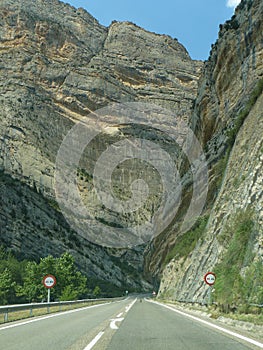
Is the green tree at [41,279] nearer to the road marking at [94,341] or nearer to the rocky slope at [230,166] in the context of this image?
the rocky slope at [230,166]

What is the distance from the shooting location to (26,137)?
10288 cm

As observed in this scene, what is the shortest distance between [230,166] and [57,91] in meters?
110

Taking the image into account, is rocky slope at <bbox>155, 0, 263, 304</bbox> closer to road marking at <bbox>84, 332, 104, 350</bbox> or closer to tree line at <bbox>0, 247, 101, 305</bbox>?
road marking at <bbox>84, 332, 104, 350</bbox>

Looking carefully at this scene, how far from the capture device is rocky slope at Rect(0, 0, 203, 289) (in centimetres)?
8556

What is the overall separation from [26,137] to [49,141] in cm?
902

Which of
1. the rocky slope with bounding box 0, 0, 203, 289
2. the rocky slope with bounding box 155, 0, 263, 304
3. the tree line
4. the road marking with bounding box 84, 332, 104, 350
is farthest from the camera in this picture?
the rocky slope with bounding box 0, 0, 203, 289

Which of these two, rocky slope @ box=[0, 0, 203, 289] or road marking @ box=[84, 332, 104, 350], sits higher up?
rocky slope @ box=[0, 0, 203, 289]

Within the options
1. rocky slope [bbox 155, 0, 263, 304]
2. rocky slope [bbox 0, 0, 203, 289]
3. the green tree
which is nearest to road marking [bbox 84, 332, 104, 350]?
rocky slope [bbox 155, 0, 263, 304]

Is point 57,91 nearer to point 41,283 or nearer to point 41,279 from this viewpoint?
point 41,279

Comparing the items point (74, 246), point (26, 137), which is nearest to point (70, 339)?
point (74, 246)

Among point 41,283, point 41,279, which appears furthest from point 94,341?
point 41,283

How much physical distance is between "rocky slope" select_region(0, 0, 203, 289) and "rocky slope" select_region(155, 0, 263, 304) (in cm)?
3028

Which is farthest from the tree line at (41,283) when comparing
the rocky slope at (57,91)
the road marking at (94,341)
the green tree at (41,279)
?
the road marking at (94,341)

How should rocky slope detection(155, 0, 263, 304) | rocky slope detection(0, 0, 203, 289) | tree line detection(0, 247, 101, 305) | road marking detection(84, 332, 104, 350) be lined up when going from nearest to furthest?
road marking detection(84, 332, 104, 350)
rocky slope detection(155, 0, 263, 304)
tree line detection(0, 247, 101, 305)
rocky slope detection(0, 0, 203, 289)
